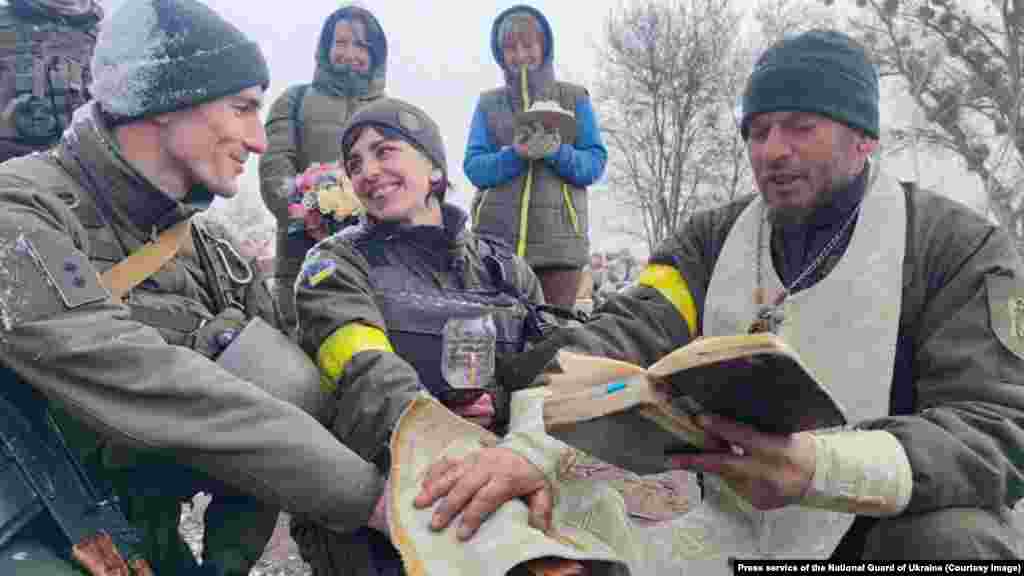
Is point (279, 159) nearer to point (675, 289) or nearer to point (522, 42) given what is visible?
point (522, 42)

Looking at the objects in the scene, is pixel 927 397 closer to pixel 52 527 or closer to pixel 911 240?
pixel 911 240

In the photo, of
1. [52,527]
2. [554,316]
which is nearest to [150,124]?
[52,527]

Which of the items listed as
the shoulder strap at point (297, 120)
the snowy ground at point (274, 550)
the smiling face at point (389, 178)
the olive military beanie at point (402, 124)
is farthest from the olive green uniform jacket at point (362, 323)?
the shoulder strap at point (297, 120)

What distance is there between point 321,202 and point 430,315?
1271mm

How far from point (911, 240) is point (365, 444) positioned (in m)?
1.48

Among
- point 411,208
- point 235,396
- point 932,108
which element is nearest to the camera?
point 235,396

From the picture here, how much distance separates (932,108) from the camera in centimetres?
2253

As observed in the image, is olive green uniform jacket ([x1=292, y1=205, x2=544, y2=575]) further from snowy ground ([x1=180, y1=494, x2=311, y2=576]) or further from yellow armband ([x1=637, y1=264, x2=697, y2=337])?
snowy ground ([x1=180, y1=494, x2=311, y2=576])

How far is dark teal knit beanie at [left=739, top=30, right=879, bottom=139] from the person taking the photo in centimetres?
212

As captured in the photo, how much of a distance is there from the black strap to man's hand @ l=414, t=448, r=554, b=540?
0.68m

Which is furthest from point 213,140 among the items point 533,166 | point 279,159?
point 533,166

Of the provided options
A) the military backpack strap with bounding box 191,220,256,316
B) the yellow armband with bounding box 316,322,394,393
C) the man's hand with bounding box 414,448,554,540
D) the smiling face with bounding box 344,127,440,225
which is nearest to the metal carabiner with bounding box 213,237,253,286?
the military backpack strap with bounding box 191,220,256,316

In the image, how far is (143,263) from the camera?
200 centimetres

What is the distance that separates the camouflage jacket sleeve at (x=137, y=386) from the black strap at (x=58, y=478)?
3.8 inches
